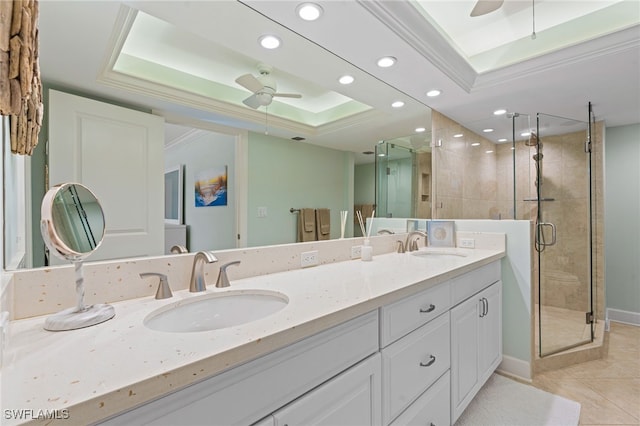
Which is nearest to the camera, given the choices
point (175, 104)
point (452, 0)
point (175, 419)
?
point (175, 419)

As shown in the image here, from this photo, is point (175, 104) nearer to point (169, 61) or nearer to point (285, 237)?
point (169, 61)

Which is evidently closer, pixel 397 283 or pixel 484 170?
pixel 397 283

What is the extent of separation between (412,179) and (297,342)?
207 cm

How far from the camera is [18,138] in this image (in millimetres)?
758

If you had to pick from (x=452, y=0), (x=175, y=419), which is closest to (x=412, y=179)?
(x=452, y=0)

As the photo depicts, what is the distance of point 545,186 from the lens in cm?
281

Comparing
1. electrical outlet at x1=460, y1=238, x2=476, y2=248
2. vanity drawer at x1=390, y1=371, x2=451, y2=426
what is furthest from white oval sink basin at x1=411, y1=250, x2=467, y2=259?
vanity drawer at x1=390, y1=371, x2=451, y2=426

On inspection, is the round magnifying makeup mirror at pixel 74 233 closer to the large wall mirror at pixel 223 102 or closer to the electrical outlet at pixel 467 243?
the large wall mirror at pixel 223 102

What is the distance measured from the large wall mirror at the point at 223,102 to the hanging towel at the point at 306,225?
48 mm

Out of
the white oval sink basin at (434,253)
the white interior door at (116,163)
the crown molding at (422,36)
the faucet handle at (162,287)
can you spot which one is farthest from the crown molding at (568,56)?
the faucet handle at (162,287)

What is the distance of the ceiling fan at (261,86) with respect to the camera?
1.35 m

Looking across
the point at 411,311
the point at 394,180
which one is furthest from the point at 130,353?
the point at 394,180

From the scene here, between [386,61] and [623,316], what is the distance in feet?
12.6

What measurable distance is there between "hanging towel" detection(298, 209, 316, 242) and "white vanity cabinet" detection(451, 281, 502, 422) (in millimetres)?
834
